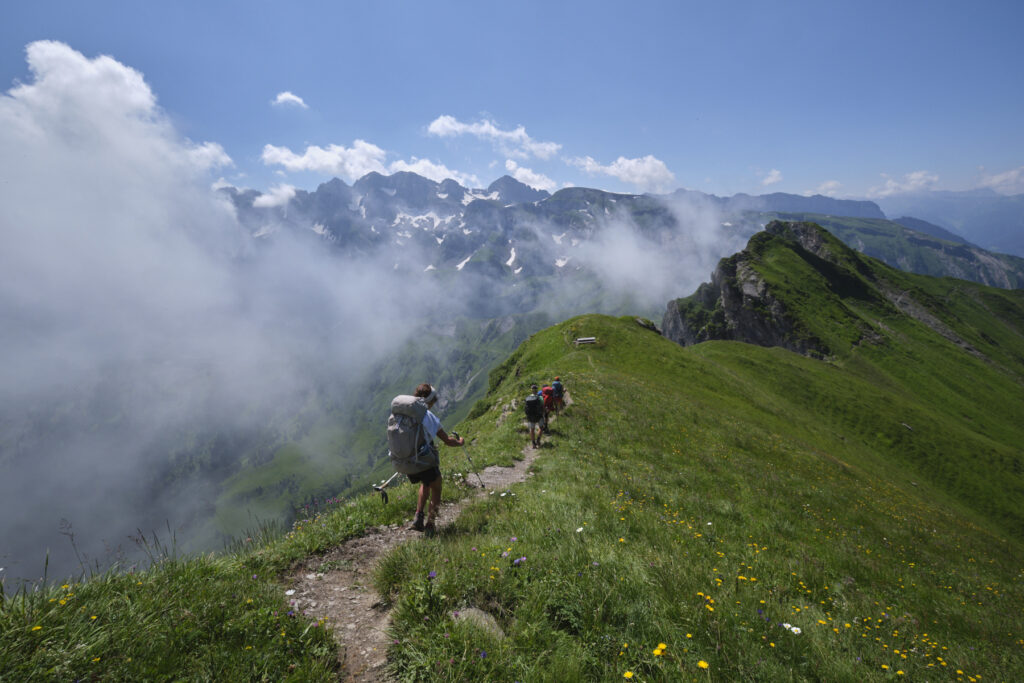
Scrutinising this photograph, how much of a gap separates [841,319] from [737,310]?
30056 mm

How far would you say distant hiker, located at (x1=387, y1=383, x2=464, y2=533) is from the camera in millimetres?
8555

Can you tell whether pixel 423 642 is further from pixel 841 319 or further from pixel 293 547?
pixel 841 319

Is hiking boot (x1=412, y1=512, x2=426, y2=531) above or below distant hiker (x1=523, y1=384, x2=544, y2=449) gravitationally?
above

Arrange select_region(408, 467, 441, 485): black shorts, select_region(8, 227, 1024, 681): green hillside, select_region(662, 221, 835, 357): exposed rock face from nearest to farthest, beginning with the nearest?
select_region(8, 227, 1024, 681): green hillside
select_region(408, 467, 441, 485): black shorts
select_region(662, 221, 835, 357): exposed rock face

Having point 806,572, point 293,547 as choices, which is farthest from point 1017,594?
point 293,547

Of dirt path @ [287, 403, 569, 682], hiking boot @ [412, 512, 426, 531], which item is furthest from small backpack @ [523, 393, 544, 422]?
hiking boot @ [412, 512, 426, 531]

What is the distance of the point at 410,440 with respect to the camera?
8.56m

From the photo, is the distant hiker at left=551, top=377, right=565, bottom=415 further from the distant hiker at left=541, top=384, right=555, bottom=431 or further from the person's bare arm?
the person's bare arm

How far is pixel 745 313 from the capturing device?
14175 centimetres

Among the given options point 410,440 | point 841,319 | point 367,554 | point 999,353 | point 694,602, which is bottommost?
point 999,353

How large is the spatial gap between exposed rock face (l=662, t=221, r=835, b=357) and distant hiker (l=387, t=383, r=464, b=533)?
14153 cm

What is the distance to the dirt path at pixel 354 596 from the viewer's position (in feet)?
16.4

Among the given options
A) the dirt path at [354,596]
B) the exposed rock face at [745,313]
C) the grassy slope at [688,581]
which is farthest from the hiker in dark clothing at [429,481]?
the exposed rock face at [745,313]

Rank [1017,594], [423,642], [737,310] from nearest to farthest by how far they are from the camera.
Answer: [423,642] → [1017,594] → [737,310]
